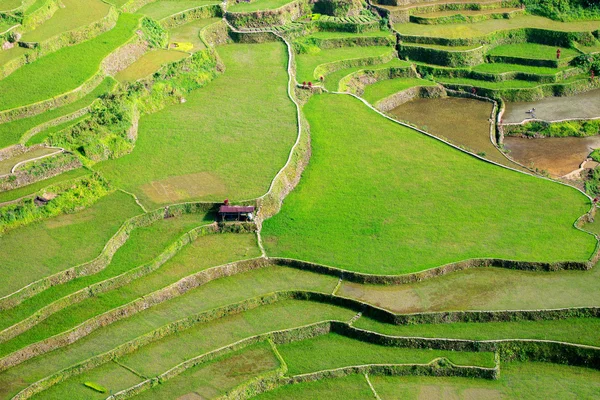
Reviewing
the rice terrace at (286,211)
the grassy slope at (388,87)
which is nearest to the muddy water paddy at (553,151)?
the rice terrace at (286,211)

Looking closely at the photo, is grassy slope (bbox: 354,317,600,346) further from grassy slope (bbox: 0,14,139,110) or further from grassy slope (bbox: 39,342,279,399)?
grassy slope (bbox: 0,14,139,110)

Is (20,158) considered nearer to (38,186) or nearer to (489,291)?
(38,186)

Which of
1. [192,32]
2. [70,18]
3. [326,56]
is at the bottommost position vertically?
[326,56]

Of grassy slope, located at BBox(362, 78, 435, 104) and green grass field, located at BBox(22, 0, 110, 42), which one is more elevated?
green grass field, located at BBox(22, 0, 110, 42)

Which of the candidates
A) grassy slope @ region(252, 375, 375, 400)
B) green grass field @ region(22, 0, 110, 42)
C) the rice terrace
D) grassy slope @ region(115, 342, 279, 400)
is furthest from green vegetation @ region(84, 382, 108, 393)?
green grass field @ region(22, 0, 110, 42)

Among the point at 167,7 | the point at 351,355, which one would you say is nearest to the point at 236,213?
the point at 351,355

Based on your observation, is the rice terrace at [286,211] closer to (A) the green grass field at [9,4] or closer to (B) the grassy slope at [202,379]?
(B) the grassy slope at [202,379]
